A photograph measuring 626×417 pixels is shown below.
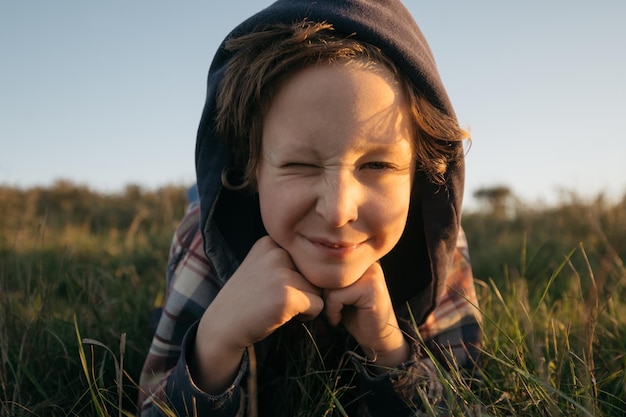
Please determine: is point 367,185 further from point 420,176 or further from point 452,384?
point 452,384

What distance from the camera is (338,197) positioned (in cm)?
167

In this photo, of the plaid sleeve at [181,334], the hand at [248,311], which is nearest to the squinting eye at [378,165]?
the hand at [248,311]

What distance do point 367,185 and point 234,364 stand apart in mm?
770

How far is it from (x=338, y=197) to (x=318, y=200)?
0.30ft

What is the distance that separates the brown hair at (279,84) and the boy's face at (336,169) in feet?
0.17

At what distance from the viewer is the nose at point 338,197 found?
1.67m

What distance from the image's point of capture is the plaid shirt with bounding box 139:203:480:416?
5.91ft

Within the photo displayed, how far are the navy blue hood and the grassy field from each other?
0.99ft

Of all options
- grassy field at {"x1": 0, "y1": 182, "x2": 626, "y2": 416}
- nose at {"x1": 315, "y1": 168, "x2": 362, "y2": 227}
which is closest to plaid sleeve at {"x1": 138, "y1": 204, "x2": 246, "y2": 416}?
grassy field at {"x1": 0, "y1": 182, "x2": 626, "y2": 416}

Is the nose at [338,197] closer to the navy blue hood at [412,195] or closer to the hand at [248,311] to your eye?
the hand at [248,311]

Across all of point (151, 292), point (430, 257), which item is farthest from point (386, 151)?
point (151, 292)

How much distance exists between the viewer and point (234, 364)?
6.00 ft

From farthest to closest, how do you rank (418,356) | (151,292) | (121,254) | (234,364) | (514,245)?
(514,245)
(121,254)
(151,292)
(418,356)
(234,364)

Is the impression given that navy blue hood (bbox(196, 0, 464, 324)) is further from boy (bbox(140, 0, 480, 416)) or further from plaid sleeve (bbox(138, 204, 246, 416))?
plaid sleeve (bbox(138, 204, 246, 416))
